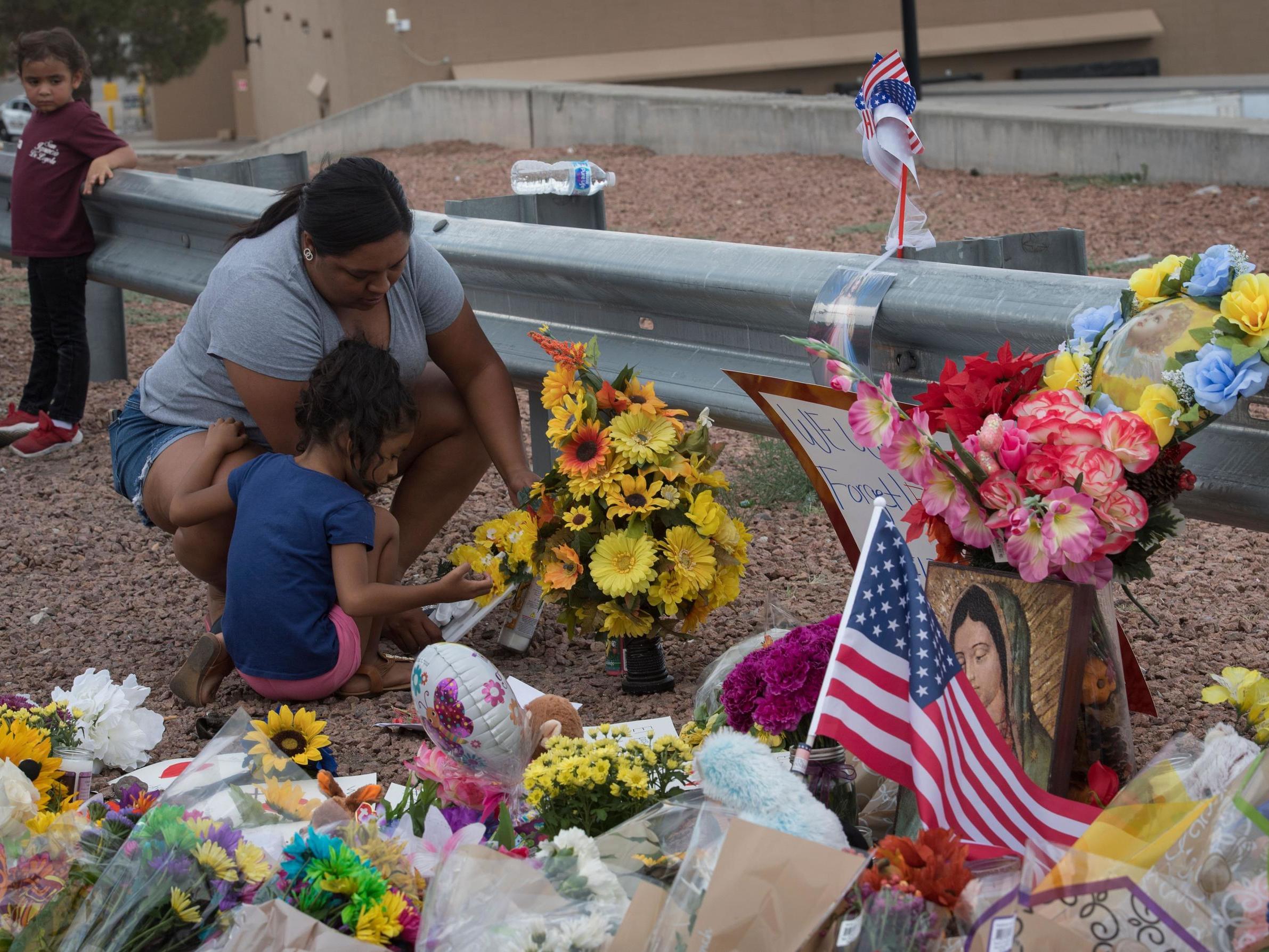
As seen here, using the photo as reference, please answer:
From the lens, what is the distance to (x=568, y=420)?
328 cm

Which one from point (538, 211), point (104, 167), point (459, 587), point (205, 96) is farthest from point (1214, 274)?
point (205, 96)

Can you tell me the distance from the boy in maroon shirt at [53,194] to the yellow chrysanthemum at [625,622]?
3407 mm

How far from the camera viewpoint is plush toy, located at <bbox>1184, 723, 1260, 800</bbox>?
6.49ft

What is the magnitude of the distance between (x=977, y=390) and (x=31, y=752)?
1719mm

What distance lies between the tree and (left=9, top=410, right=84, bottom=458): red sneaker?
21.1m

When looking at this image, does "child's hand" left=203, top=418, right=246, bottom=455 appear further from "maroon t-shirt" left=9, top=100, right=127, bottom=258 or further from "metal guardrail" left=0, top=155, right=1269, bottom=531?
"maroon t-shirt" left=9, top=100, right=127, bottom=258

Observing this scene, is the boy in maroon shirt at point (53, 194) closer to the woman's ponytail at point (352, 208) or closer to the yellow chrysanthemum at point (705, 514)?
the woman's ponytail at point (352, 208)

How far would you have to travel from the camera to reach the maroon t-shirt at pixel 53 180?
5887 millimetres

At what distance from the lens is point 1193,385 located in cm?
221

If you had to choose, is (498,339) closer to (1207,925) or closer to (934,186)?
(1207,925)

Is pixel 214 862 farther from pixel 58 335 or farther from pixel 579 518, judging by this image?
pixel 58 335

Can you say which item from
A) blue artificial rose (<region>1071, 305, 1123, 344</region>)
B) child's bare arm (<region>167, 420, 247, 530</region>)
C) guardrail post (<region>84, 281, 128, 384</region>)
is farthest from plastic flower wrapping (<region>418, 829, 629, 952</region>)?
guardrail post (<region>84, 281, 128, 384</region>)

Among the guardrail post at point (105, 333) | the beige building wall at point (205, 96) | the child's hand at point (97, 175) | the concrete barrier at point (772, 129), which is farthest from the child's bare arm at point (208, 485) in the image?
the beige building wall at point (205, 96)

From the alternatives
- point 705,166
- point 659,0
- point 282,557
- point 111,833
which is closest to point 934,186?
point 705,166
